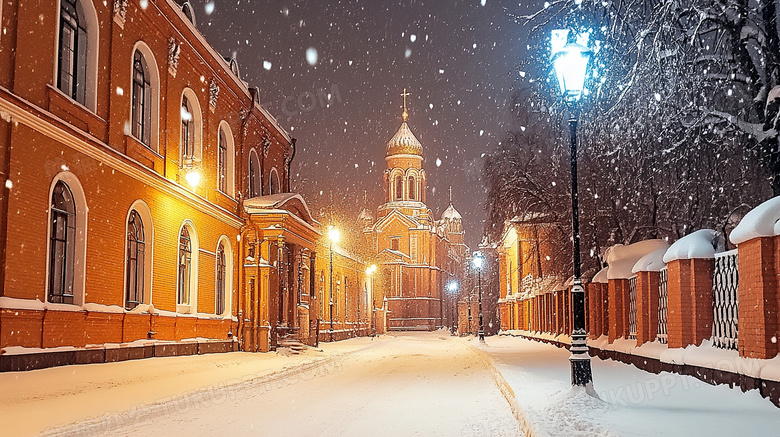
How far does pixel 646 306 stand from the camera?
1277 cm

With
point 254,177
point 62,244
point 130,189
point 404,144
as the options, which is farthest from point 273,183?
point 404,144

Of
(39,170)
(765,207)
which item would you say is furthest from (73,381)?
(765,207)

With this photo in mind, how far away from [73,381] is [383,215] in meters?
72.8

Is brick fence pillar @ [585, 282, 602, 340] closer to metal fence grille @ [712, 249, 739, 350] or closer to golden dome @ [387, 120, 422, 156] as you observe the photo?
metal fence grille @ [712, 249, 739, 350]

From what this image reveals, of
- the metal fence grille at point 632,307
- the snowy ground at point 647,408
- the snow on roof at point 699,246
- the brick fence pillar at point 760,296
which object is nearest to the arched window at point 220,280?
the metal fence grille at point 632,307

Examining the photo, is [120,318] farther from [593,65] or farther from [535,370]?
[593,65]

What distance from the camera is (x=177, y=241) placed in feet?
68.8

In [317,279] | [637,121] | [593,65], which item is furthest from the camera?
[317,279]

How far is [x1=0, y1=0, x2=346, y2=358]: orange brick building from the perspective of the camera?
1315cm

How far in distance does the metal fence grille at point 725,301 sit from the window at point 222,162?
19067 mm

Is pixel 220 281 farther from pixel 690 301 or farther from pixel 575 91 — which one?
pixel 690 301

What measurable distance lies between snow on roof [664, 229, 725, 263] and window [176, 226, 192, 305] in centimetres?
1497

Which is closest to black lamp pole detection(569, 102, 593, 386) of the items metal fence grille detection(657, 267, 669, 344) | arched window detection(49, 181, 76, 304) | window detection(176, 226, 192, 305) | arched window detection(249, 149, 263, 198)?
metal fence grille detection(657, 267, 669, 344)

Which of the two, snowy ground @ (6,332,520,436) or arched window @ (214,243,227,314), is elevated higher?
arched window @ (214,243,227,314)
